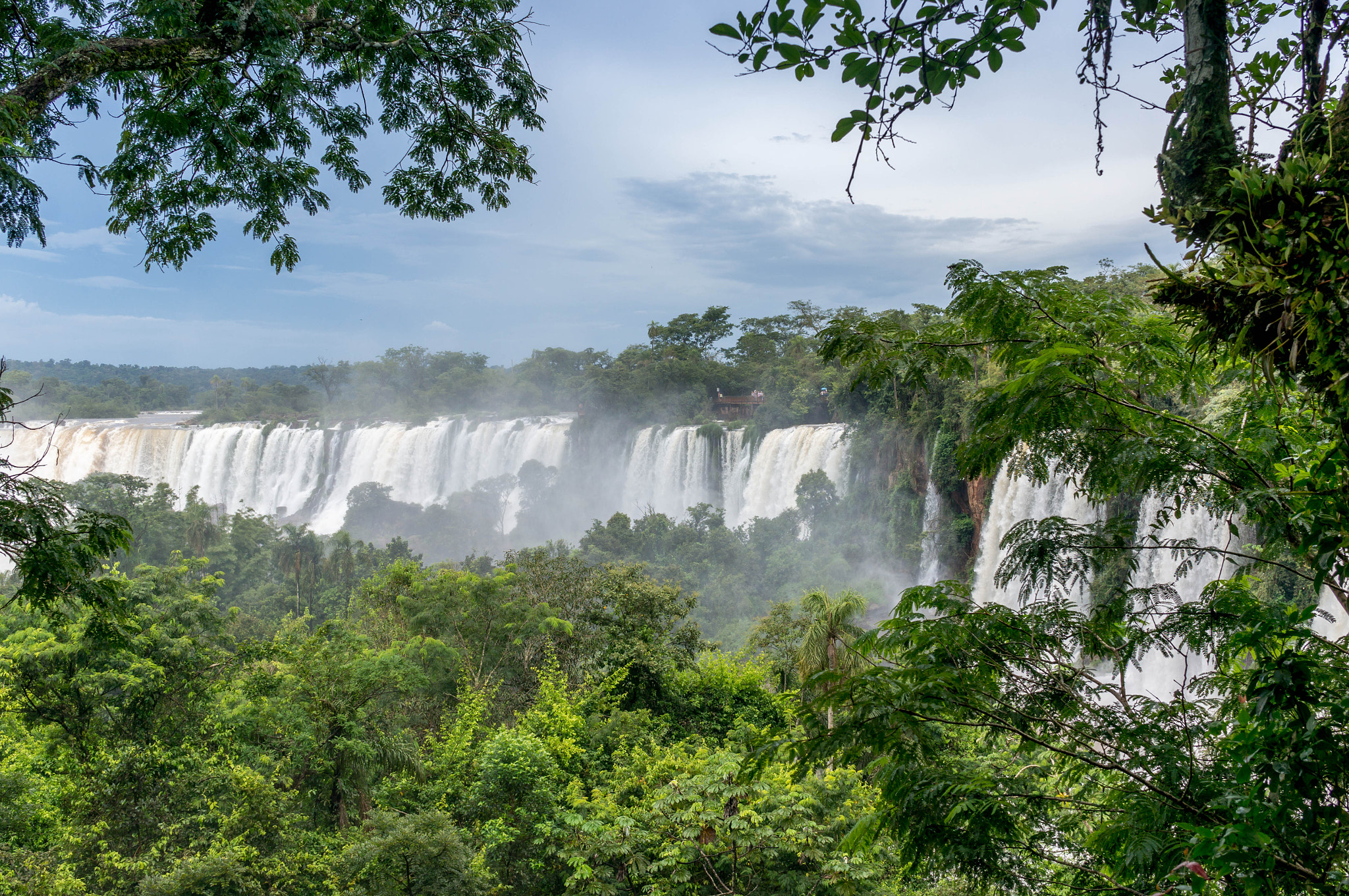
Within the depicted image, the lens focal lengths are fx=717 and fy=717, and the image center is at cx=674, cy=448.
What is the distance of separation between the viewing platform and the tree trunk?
2932cm

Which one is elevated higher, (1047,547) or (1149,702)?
(1047,547)

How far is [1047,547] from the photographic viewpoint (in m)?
2.07

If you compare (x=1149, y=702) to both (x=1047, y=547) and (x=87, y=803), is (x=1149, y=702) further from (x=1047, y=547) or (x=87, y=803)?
(x=87, y=803)

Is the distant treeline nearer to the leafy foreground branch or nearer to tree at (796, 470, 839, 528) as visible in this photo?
tree at (796, 470, 839, 528)

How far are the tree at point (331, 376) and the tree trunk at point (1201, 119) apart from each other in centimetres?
5295

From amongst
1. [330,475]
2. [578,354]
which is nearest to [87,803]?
[330,475]

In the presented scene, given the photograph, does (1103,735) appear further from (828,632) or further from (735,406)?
(735,406)

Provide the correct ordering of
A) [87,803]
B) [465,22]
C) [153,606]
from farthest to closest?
[153,606] → [87,803] → [465,22]

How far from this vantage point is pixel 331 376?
50562 mm

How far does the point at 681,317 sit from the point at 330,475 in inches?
796

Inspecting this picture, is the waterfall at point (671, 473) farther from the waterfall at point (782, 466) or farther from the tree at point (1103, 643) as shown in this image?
the tree at point (1103, 643)

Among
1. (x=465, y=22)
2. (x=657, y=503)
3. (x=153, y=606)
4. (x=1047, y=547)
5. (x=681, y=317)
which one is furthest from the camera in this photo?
(x=681, y=317)

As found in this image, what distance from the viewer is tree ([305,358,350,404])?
161ft

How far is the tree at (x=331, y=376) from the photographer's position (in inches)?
1927
